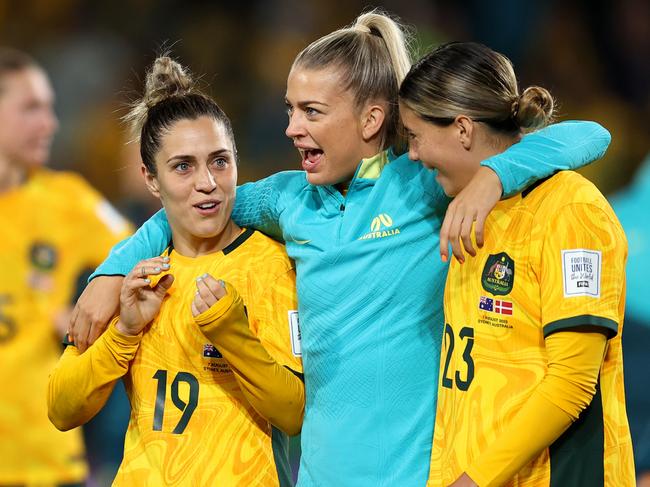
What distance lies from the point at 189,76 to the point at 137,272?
66 centimetres

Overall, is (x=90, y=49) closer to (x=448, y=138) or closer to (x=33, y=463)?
(x=33, y=463)

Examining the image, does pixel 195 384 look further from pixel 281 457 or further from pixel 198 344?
pixel 281 457

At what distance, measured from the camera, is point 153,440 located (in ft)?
8.75

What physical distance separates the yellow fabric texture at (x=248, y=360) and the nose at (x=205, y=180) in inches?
11.7

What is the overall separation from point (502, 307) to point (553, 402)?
24 cm

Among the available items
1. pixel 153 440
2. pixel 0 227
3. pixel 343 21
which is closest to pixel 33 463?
pixel 0 227

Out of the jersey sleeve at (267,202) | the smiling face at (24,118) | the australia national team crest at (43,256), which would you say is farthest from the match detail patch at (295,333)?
the smiling face at (24,118)

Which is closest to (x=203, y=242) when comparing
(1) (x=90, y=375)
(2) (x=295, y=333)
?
(2) (x=295, y=333)

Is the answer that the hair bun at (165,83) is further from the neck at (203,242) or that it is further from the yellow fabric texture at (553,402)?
the yellow fabric texture at (553,402)

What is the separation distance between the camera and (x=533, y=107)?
2443mm

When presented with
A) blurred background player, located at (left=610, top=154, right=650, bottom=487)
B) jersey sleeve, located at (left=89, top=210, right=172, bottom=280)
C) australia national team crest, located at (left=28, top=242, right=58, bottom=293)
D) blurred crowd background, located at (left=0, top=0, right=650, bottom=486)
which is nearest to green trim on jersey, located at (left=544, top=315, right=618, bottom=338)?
jersey sleeve, located at (left=89, top=210, right=172, bottom=280)

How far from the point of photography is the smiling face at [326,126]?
2.73 m

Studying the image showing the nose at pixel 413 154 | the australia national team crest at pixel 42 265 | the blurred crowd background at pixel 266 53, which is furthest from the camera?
the blurred crowd background at pixel 266 53

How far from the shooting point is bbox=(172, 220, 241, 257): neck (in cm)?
282
